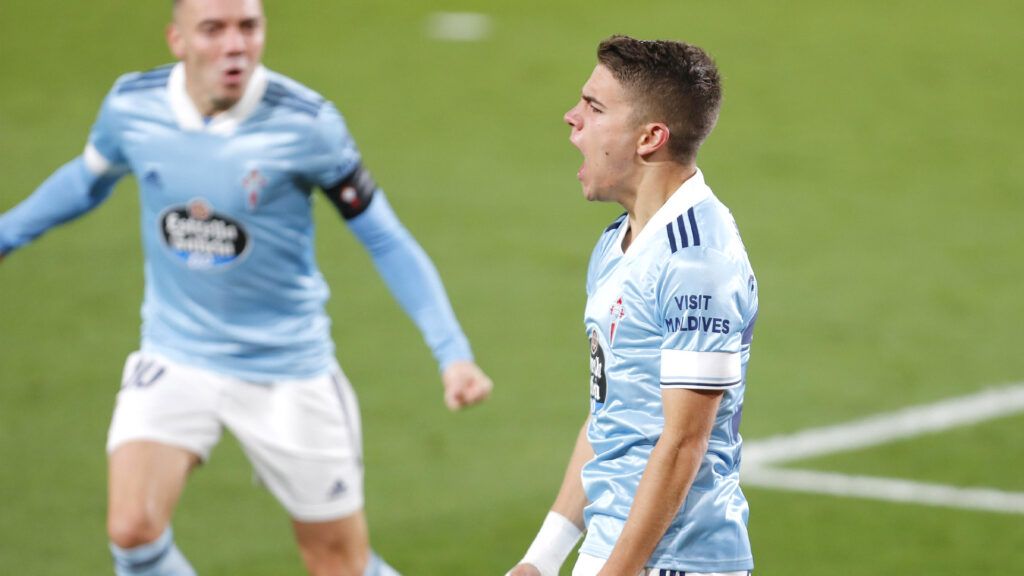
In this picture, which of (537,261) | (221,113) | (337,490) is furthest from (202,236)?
(537,261)

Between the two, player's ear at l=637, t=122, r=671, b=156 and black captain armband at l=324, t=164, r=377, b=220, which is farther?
black captain armband at l=324, t=164, r=377, b=220

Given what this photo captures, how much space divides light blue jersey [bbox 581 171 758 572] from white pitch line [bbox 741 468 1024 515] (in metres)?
4.04

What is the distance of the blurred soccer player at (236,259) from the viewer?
6.43 metres

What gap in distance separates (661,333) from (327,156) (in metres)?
2.27

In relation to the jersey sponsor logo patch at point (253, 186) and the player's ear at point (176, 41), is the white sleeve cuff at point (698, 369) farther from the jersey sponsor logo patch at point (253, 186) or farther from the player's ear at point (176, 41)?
the player's ear at point (176, 41)

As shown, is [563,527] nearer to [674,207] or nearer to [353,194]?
[674,207]

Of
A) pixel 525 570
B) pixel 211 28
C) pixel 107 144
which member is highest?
pixel 211 28

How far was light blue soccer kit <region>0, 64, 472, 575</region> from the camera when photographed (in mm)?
→ 6469

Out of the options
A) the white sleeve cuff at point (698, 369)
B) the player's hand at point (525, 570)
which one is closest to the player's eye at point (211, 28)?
the player's hand at point (525, 570)

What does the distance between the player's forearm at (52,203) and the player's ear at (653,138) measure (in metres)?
2.77

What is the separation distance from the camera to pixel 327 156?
255 inches

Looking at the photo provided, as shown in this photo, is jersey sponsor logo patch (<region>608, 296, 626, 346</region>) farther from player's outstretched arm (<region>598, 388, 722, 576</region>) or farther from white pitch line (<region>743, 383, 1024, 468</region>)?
white pitch line (<region>743, 383, 1024, 468</region>)

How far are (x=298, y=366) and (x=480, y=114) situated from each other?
26.9ft

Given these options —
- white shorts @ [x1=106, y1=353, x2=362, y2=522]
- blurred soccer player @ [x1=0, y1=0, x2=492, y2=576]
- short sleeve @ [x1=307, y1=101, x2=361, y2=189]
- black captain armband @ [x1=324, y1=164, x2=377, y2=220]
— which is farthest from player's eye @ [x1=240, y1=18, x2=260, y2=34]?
white shorts @ [x1=106, y1=353, x2=362, y2=522]
